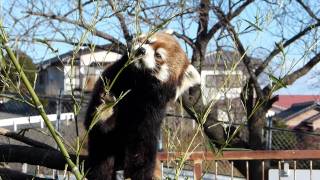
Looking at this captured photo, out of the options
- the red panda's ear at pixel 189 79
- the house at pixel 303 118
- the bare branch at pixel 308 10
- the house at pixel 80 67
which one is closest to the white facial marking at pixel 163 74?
the red panda's ear at pixel 189 79

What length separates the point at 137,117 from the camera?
4.61 meters

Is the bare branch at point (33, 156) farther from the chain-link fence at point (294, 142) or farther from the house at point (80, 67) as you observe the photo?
the chain-link fence at point (294, 142)

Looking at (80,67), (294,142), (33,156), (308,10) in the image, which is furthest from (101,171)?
(294,142)

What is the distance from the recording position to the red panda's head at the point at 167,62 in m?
4.13

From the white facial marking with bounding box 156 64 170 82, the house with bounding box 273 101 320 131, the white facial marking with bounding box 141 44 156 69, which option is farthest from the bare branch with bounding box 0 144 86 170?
the house with bounding box 273 101 320 131

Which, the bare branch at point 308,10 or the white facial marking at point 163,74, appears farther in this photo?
the bare branch at point 308,10

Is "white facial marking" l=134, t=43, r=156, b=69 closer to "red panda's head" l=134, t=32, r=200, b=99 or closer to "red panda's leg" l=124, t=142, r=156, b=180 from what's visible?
"red panda's head" l=134, t=32, r=200, b=99

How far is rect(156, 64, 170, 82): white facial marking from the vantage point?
4.32 m

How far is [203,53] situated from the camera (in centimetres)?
987

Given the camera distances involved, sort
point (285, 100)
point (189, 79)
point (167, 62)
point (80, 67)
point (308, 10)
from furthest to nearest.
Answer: point (285, 100)
point (308, 10)
point (80, 67)
point (189, 79)
point (167, 62)

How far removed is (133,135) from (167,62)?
70cm

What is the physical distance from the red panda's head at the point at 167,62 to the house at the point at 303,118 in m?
14.1

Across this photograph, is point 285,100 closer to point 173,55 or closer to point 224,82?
point 173,55

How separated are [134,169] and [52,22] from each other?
557 centimetres
